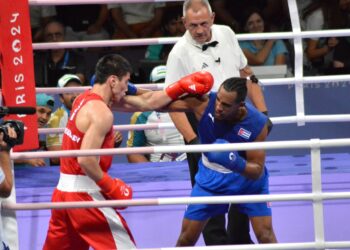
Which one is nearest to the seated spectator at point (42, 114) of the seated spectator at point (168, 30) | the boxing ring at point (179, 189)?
the boxing ring at point (179, 189)

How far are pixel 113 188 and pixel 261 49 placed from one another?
331 centimetres

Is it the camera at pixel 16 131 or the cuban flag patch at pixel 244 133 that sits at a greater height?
the camera at pixel 16 131

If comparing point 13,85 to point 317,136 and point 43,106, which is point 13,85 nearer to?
point 43,106

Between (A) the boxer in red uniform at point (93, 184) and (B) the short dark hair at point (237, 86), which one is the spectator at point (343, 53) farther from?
(A) the boxer in red uniform at point (93, 184)

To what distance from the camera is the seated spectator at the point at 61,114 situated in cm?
682

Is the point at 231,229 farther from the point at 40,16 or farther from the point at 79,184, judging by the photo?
the point at 40,16

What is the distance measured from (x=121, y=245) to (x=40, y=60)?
10.7ft

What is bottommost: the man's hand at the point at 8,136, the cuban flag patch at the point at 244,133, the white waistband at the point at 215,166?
the white waistband at the point at 215,166

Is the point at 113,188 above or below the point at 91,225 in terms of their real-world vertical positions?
above

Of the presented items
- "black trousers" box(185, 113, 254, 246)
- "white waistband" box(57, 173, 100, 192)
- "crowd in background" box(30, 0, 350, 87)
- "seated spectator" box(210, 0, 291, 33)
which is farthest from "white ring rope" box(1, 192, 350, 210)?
"seated spectator" box(210, 0, 291, 33)

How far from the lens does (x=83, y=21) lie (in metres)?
8.38

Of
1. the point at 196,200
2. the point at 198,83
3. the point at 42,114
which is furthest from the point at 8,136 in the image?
the point at 42,114

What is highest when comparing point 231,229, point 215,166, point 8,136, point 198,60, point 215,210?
point 198,60

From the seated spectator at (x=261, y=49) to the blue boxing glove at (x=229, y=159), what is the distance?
2.65 m
